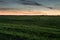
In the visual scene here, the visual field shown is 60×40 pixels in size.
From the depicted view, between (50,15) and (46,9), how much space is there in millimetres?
82

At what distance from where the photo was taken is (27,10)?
4.75 ft

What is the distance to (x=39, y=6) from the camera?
149 cm

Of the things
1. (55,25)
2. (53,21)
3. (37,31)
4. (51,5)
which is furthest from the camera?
(51,5)

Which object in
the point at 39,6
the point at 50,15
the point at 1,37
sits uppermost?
the point at 39,6

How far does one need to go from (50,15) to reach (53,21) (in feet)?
0.31

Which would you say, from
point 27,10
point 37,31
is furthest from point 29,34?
point 27,10

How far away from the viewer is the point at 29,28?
119 centimetres

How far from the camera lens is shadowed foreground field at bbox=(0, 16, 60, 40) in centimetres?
102

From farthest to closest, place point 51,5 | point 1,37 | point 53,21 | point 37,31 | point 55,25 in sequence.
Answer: point 51,5 → point 53,21 → point 55,25 → point 37,31 → point 1,37

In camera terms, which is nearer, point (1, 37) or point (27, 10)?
point (1, 37)

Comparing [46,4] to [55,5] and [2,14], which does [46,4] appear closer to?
[55,5]

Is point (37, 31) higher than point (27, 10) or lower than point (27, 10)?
lower

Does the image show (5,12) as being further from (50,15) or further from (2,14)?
(50,15)

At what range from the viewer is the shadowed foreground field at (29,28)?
1.02m
